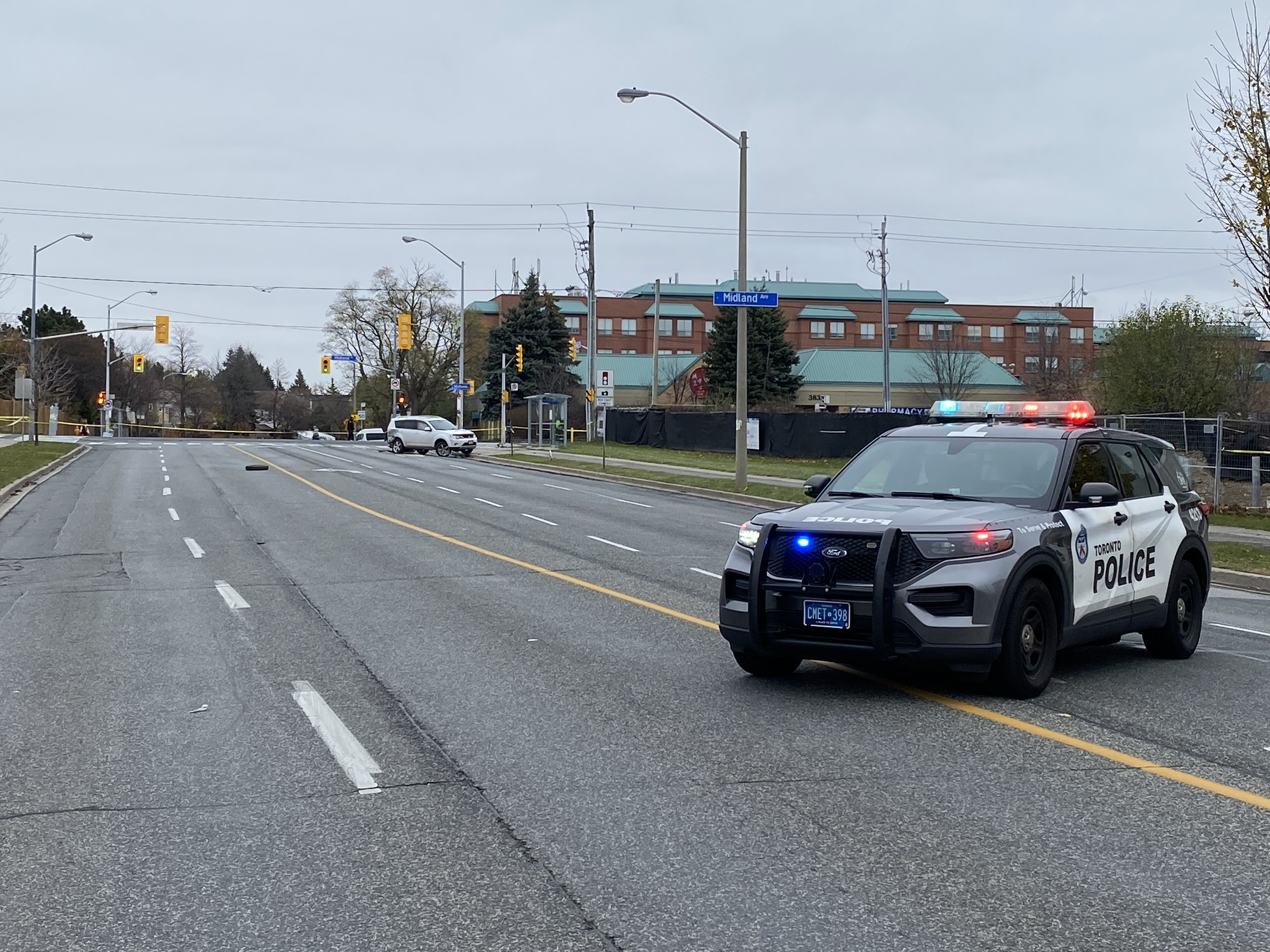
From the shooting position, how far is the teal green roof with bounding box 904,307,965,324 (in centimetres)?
13025

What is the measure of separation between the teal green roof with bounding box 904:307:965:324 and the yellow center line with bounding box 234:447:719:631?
10737 centimetres

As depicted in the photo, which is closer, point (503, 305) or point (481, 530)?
point (481, 530)

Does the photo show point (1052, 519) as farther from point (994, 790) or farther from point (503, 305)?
point (503, 305)

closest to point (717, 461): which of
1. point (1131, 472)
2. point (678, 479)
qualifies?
point (678, 479)

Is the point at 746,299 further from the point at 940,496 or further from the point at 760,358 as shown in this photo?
the point at 760,358

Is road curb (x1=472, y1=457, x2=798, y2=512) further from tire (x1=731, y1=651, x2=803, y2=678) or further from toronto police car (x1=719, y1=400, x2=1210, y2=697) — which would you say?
tire (x1=731, y1=651, x2=803, y2=678)

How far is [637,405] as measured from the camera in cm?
10456

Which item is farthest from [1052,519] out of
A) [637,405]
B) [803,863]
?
[637,405]

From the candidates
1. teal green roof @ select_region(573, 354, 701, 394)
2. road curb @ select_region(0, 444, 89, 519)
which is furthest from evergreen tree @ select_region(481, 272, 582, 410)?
road curb @ select_region(0, 444, 89, 519)

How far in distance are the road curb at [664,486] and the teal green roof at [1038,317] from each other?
8618 centimetres

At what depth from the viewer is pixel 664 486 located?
34906mm

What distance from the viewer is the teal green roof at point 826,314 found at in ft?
429

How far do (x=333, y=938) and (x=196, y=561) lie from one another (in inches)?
513

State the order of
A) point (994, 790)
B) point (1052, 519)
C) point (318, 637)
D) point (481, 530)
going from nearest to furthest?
point (994, 790)
point (1052, 519)
point (318, 637)
point (481, 530)
